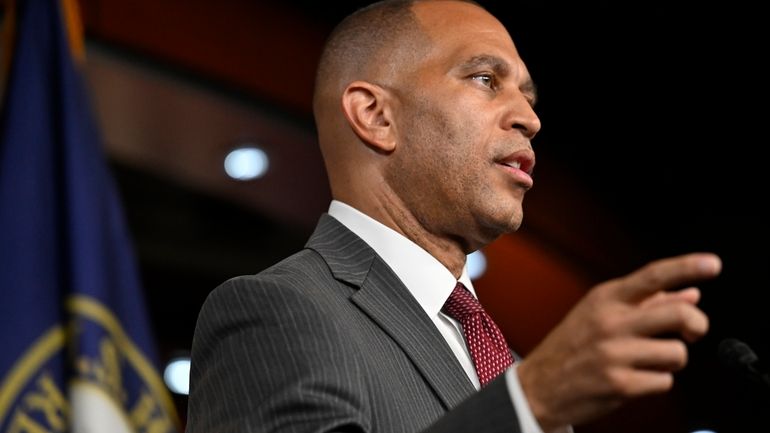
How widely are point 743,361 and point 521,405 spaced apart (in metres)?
0.35

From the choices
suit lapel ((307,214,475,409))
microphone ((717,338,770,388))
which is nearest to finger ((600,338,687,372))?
microphone ((717,338,770,388))

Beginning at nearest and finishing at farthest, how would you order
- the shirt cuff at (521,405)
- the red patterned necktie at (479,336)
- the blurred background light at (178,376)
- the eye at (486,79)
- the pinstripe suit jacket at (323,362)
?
the shirt cuff at (521,405) < the pinstripe suit jacket at (323,362) < the red patterned necktie at (479,336) < the eye at (486,79) < the blurred background light at (178,376)

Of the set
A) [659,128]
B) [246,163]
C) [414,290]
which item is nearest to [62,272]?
[414,290]

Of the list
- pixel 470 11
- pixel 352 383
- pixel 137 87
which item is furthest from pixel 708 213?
pixel 352 383

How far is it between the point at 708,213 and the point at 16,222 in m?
2.75

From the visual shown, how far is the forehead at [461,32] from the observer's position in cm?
185

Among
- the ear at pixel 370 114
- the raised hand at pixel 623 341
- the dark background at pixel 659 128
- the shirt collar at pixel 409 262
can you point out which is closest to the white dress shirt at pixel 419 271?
the shirt collar at pixel 409 262

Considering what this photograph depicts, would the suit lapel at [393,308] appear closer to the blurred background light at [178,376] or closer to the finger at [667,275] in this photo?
the finger at [667,275]

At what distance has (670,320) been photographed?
97 cm

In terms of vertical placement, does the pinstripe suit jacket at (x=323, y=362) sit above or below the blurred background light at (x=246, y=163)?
below

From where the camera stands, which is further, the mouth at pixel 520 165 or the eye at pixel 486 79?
the eye at pixel 486 79

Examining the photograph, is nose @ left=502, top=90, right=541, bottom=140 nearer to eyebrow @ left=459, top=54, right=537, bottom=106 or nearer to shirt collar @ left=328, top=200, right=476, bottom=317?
eyebrow @ left=459, top=54, right=537, bottom=106

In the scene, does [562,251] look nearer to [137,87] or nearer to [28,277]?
[137,87]

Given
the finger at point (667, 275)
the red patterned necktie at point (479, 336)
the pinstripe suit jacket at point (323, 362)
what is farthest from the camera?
the red patterned necktie at point (479, 336)
